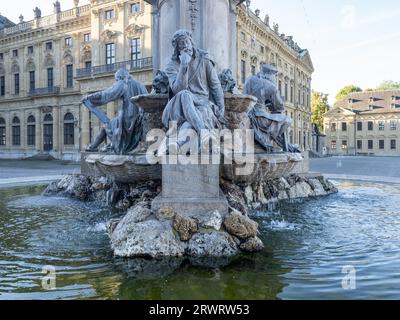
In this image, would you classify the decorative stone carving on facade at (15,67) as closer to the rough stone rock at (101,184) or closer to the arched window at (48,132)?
the arched window at (48,132)

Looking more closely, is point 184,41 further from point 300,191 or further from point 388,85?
point 388,85

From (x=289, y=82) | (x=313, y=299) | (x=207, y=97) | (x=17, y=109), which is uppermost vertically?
(x=289, y=82)

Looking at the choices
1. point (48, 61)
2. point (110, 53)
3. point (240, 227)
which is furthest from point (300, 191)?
point (48, 61)

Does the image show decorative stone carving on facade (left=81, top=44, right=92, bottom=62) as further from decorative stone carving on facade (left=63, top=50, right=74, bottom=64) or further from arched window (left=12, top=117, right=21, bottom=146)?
arched window (left=12, top=117, right=21, bottom=146)

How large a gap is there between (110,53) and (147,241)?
3833cm

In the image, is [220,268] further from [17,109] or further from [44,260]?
[17,109]

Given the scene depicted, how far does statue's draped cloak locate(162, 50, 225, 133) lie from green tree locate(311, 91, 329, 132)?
3049 inches

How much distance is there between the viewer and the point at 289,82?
58688 millimetres

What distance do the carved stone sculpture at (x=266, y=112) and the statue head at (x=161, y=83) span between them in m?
2.08

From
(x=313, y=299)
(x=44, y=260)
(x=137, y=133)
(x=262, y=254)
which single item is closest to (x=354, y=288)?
(x=313, y=299)

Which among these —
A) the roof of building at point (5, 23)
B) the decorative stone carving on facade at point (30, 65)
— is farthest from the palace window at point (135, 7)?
the roof of building at point (5, 23)

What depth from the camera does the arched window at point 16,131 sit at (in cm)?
4938

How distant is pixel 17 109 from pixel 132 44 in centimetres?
2136

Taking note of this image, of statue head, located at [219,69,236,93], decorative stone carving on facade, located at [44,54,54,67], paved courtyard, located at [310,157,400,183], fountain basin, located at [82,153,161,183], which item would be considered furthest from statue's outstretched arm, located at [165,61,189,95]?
decorative stone carving on facade, located at [44,54,54,67]
